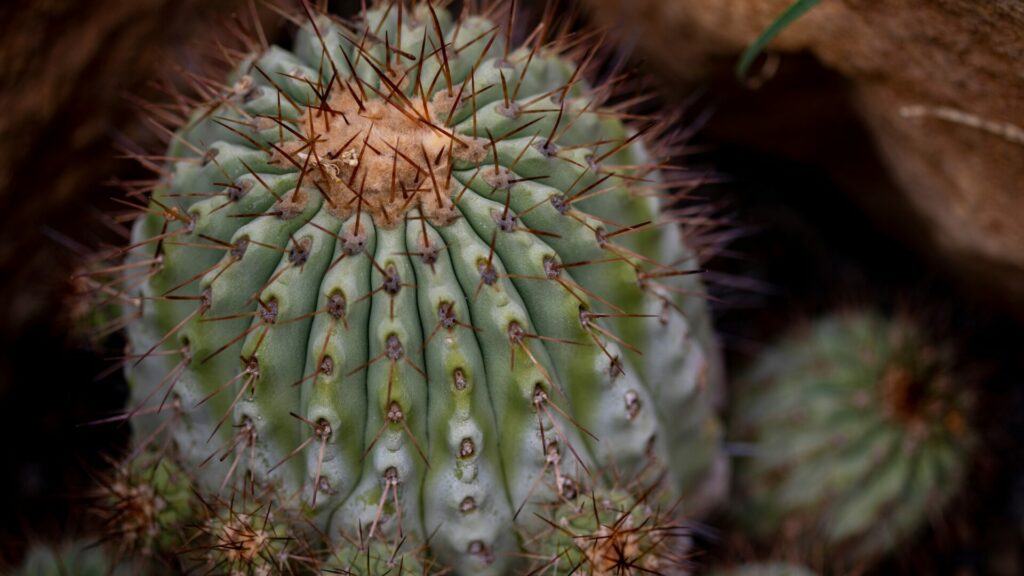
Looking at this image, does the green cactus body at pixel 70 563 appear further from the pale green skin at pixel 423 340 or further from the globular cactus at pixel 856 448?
the globular cactus at pixel 856 448

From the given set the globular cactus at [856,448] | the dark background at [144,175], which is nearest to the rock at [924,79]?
the dark background at [144,175]

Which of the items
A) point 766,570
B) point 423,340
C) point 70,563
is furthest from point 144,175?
point 766,570

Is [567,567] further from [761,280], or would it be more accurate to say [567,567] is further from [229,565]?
[761,280]

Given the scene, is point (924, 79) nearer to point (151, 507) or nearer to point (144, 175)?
point (151, 507)

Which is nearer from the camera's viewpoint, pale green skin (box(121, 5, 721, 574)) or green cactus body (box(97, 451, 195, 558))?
pale green skin (box(121, 5, 721, 574))

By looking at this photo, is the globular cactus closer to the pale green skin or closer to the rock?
the rock

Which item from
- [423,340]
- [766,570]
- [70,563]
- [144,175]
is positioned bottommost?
[70,563]

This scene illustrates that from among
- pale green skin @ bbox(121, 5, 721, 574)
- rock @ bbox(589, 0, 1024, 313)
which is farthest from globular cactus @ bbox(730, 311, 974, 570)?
pale green skin @ bbox(121, 5, 721, 574)
